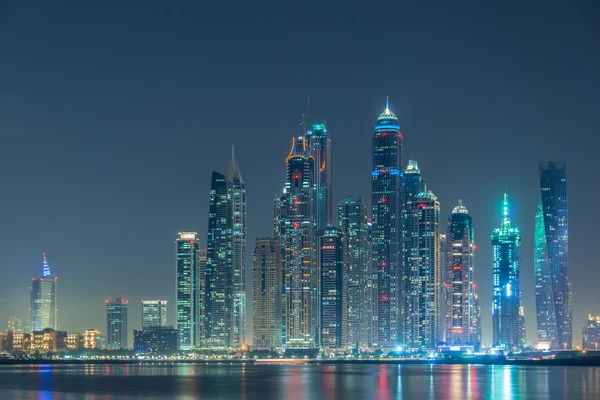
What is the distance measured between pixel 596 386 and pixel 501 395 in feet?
78.3

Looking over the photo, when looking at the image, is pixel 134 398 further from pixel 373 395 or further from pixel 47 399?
pixel 373 395

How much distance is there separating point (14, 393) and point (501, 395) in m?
57.1

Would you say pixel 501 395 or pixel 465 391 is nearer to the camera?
pixel 501 395

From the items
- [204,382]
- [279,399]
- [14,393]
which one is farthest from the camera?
[204,382]

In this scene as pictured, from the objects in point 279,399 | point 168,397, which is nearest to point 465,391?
point 279,399

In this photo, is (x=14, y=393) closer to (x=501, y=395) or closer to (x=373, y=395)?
(x=373, y=395)

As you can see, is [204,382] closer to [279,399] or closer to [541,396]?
[279,399]

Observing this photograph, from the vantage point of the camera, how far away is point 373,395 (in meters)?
105

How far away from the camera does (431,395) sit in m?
105

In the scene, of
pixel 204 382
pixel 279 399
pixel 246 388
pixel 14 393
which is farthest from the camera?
pixel 204 382

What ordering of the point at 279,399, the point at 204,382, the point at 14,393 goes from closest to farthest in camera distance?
the point at 279,399 → the point at 14,393 → the point at 204,382

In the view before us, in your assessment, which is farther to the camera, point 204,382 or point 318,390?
point 204,382

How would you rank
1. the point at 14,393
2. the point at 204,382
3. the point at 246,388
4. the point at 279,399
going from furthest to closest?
the point at 204,382 → the point at 246,388 → the point at 14,393 → the point at 279,399

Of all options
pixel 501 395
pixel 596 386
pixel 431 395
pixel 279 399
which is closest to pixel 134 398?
pixel 279 399
